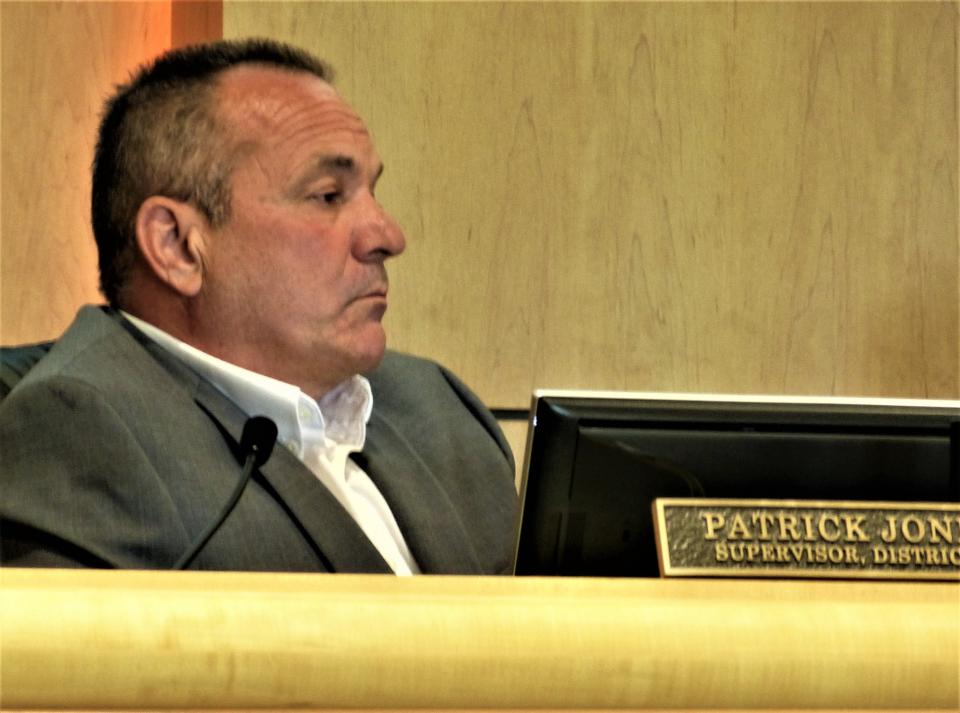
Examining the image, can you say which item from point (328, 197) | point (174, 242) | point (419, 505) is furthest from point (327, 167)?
point (419, 505)

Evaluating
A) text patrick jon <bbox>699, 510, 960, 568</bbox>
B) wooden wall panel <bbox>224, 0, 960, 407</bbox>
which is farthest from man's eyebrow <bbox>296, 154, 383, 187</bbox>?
text patrick jon <bbox>699, 510, 960, 568</bbox>

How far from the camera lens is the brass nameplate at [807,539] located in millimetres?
938

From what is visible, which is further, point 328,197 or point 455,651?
point 328,197

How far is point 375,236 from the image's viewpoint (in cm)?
173

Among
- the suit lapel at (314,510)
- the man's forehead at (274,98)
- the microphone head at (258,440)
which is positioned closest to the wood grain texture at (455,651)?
the microphone head at (258,440)

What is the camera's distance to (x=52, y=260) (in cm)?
237

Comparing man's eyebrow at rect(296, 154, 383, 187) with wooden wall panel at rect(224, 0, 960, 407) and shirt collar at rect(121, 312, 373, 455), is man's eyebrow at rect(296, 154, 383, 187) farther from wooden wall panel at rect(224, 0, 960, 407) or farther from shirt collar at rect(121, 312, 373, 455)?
wooden wall panel at rect(224, 0, 960, 407)

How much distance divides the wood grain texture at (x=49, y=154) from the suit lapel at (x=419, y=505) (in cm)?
91

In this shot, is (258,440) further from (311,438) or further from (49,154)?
(49,154)

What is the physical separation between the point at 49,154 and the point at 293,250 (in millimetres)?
908

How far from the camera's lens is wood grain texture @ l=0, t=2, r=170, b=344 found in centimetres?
236

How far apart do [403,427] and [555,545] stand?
80cm

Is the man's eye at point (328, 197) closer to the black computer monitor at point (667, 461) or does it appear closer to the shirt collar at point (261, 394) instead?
the shirt collar at point (261, 394)

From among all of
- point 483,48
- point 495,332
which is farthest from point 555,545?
point 483,48
